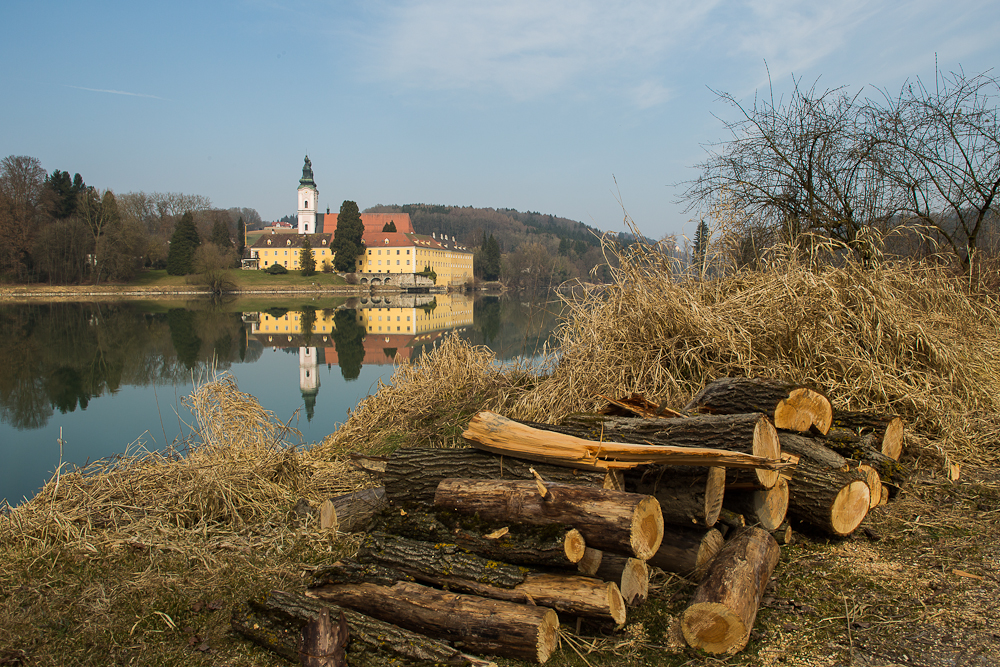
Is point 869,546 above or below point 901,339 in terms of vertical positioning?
below

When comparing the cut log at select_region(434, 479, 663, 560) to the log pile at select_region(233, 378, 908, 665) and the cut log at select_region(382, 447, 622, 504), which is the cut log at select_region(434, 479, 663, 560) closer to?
the log pile at select_region(233, 378, 908, 665)

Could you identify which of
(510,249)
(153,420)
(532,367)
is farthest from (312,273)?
(532,367)

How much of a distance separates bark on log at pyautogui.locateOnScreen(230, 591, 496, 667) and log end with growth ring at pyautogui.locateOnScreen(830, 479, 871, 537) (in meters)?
2.30

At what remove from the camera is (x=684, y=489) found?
3.28m

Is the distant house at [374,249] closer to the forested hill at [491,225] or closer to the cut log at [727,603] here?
the forested hill at [491,225]

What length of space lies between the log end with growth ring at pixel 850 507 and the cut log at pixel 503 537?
1.81 metres

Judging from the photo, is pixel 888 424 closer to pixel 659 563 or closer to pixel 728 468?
pixel 728 468

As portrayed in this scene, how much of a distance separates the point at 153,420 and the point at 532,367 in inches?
282

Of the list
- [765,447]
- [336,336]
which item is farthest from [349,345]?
[765,447]

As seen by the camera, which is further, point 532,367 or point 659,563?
point 532,367

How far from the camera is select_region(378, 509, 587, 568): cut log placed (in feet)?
9.12

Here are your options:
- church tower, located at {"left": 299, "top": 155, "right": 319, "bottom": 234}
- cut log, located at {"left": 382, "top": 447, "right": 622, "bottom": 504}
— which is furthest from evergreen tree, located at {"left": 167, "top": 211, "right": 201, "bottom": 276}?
cut log, located at {"left": 382, "top": 447, "right": 622, "bottom": 504}

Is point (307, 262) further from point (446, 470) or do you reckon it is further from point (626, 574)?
point (626, 574)

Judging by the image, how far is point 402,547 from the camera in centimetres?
312
